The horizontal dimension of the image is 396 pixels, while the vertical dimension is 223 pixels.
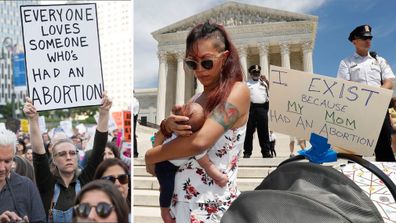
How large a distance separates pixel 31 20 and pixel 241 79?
1.67 metres

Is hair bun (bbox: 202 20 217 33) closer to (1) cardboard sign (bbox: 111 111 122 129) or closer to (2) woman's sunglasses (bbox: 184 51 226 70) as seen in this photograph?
(2) woman's sunglasses (bbox: 184 51 226 70)

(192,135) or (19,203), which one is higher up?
(192,135)

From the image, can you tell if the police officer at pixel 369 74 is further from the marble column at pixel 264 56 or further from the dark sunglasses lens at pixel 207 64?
the marble column at pixel 264 56

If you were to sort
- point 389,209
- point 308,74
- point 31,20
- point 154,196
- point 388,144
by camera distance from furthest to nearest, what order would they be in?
1. point 154,196
2. point 388,144
3. point 31,20
4. point 308,74
5. point 389,209

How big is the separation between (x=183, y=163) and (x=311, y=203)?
67cm

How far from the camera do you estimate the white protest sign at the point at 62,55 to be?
8.98 feet

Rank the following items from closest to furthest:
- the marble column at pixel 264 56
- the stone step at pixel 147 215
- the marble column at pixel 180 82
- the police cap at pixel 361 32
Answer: the police cap at pixel 361 32
the stone step at pixel 147 215
the marble column at pixel 264 56
the marble column at pixel 180 82

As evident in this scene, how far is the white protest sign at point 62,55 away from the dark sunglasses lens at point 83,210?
1.16 meters

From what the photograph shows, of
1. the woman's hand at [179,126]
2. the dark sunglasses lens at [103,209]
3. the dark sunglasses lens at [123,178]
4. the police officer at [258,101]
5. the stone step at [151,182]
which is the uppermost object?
the woman's hand at [179,126]

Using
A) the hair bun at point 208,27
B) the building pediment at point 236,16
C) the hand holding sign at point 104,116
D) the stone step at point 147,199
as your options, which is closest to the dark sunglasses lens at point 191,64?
the hair bun at point 208,27

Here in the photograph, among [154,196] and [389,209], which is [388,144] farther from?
[389,209]

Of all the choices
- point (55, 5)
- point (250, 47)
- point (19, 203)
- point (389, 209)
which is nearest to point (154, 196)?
point (19, 203)

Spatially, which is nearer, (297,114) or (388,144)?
(297,114)

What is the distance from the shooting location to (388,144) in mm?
4367
